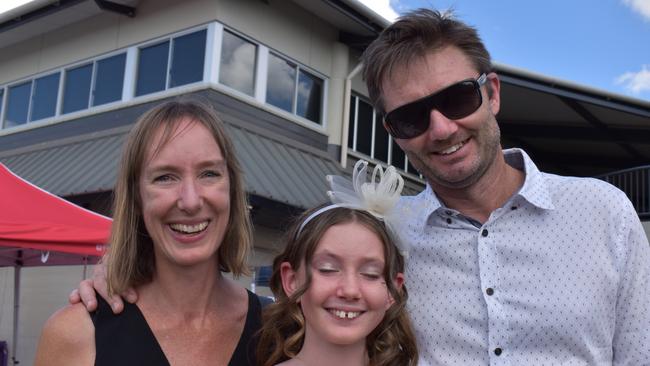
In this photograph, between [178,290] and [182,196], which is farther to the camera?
[178,290]

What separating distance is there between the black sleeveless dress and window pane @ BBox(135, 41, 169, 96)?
894cm

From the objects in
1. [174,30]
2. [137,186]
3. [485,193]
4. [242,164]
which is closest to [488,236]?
[485,193]

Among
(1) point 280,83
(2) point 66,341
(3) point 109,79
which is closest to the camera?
(2) point 66,341

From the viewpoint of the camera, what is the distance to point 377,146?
44.2 feet

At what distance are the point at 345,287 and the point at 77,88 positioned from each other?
11089 millimetres

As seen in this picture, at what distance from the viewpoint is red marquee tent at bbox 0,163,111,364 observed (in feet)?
17.5

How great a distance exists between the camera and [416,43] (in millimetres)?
2398

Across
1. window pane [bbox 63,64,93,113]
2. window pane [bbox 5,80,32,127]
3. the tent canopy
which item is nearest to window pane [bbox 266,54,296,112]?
window pane [bbox 63,64,93,113]

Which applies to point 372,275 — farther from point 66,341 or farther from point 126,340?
point 66,341

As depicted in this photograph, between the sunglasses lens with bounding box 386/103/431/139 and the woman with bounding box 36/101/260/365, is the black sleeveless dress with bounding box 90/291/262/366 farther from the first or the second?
the sunglasses lens with bounding box 386/103/431/139

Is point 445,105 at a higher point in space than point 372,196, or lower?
higher

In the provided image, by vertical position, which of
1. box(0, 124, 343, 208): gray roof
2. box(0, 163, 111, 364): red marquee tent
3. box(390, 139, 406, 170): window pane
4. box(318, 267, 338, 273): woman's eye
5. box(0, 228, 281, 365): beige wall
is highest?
box(390, 139, 406, 170): window pane

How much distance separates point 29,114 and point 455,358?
41.1ft

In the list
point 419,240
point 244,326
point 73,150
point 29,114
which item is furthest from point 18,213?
point 29,114
